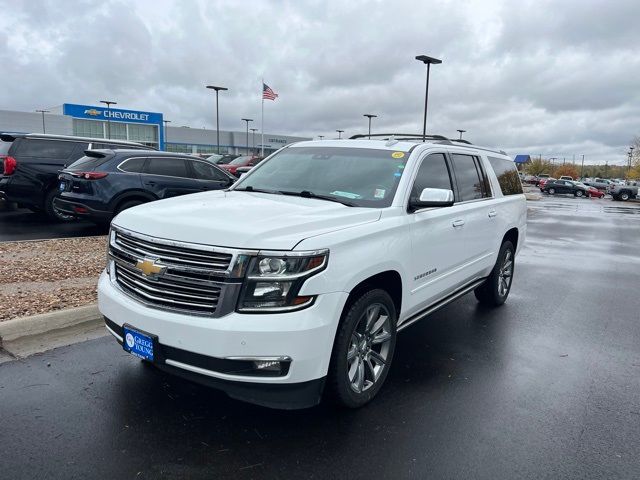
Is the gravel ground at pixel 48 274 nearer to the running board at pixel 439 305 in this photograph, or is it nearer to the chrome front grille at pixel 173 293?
the chrome front grille at pixel 173 293

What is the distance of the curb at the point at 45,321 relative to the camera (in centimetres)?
435

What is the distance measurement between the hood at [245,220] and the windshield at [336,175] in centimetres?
28

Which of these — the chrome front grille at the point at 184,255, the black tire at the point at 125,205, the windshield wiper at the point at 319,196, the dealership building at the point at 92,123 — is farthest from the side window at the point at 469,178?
the dealership building at the point at 92,123

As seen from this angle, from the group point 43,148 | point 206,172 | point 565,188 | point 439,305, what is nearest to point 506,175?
point 439,305

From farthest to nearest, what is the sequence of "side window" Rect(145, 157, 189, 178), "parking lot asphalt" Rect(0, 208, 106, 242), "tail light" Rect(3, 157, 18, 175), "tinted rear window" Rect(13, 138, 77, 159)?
"tinted rear window" Rect(13, 138, 77, 159) → "tail light" Rect(3, 157, 18, 175) → "side window" Rect(145, 157, 189, 178) → "parking lot asphalt" Rect(0, 208, 106, 242)

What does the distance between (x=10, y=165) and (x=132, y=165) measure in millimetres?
3086

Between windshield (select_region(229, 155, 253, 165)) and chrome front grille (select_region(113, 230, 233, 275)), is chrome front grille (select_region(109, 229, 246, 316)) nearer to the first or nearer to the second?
chrome front grille (select_region(113, 230, 233, 275))

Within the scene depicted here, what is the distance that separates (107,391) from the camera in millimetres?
3639

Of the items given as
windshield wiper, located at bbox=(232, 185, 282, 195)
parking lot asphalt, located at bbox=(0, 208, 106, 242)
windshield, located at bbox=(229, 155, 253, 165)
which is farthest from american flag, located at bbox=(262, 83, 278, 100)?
windshield wiper, located at bbox=(232, 185, 282, 195)

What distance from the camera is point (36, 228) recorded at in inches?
411

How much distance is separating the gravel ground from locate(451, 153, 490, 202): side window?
400cm

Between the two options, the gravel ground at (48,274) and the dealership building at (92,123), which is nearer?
the gravel ground at (48,274)

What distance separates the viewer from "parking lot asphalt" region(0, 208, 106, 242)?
955 cm

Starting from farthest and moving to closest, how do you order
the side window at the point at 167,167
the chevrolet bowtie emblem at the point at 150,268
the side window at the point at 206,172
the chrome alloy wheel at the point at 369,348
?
the side window at the point at 206,172 → the side window at the point at 167,167 → the chrome alloy wheel at the point at 369,348 → the chevrolet bowtie emblem at the point at 150,268
